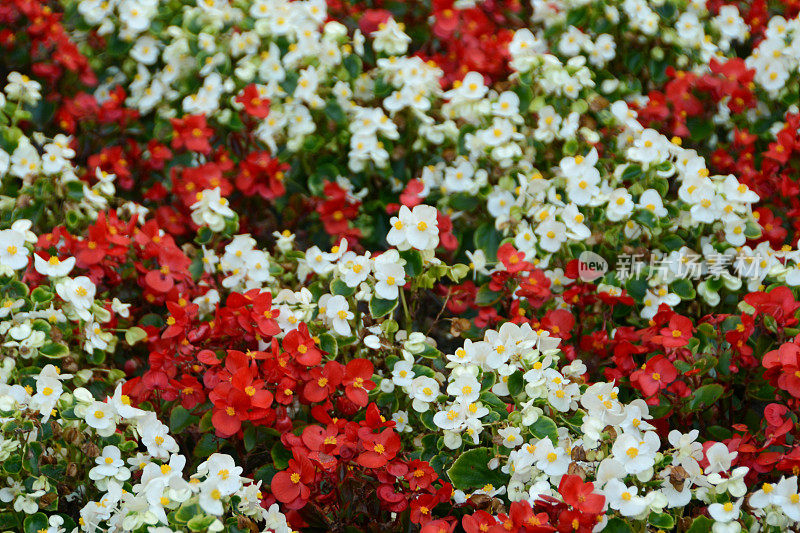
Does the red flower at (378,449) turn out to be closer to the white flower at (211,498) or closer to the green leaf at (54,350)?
the white flower at (211,498)

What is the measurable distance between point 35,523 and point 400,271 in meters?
0.82

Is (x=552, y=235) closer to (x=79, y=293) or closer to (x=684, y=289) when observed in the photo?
(x=684, y=289)

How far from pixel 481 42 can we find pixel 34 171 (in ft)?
4.78

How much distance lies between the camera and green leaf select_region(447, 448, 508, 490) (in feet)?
4.72

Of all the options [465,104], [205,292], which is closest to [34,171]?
[205,292]

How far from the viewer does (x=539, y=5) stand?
8.24ft

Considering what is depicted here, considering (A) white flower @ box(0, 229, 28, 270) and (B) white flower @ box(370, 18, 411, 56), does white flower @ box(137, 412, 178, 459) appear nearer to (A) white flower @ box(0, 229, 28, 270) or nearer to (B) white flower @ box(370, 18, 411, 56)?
(A) white flower @ box(0, 229, 28, 270)

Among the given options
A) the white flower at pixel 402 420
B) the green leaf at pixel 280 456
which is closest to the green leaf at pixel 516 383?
the white flower at pixel 402 420

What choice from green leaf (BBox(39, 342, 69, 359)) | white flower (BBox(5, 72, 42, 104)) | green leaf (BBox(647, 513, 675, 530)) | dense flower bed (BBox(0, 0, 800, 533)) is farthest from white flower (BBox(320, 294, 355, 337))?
white flower (BBox(5, 72, 42, 104))

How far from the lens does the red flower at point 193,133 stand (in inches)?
85.0

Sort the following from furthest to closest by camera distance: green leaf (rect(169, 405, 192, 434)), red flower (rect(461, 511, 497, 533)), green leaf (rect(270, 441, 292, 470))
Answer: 1. green leaf (rect(169, 405, 192, 434))
2. green leaf (rect(270, 441, 292, 470))
3. red flower (rect(461, 511, 497, 533))

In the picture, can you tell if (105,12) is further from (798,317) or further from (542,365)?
(798,317)

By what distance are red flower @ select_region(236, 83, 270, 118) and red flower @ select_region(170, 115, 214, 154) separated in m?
0.13

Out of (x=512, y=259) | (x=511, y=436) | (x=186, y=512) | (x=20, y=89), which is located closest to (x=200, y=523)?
(x=186, y=512)
